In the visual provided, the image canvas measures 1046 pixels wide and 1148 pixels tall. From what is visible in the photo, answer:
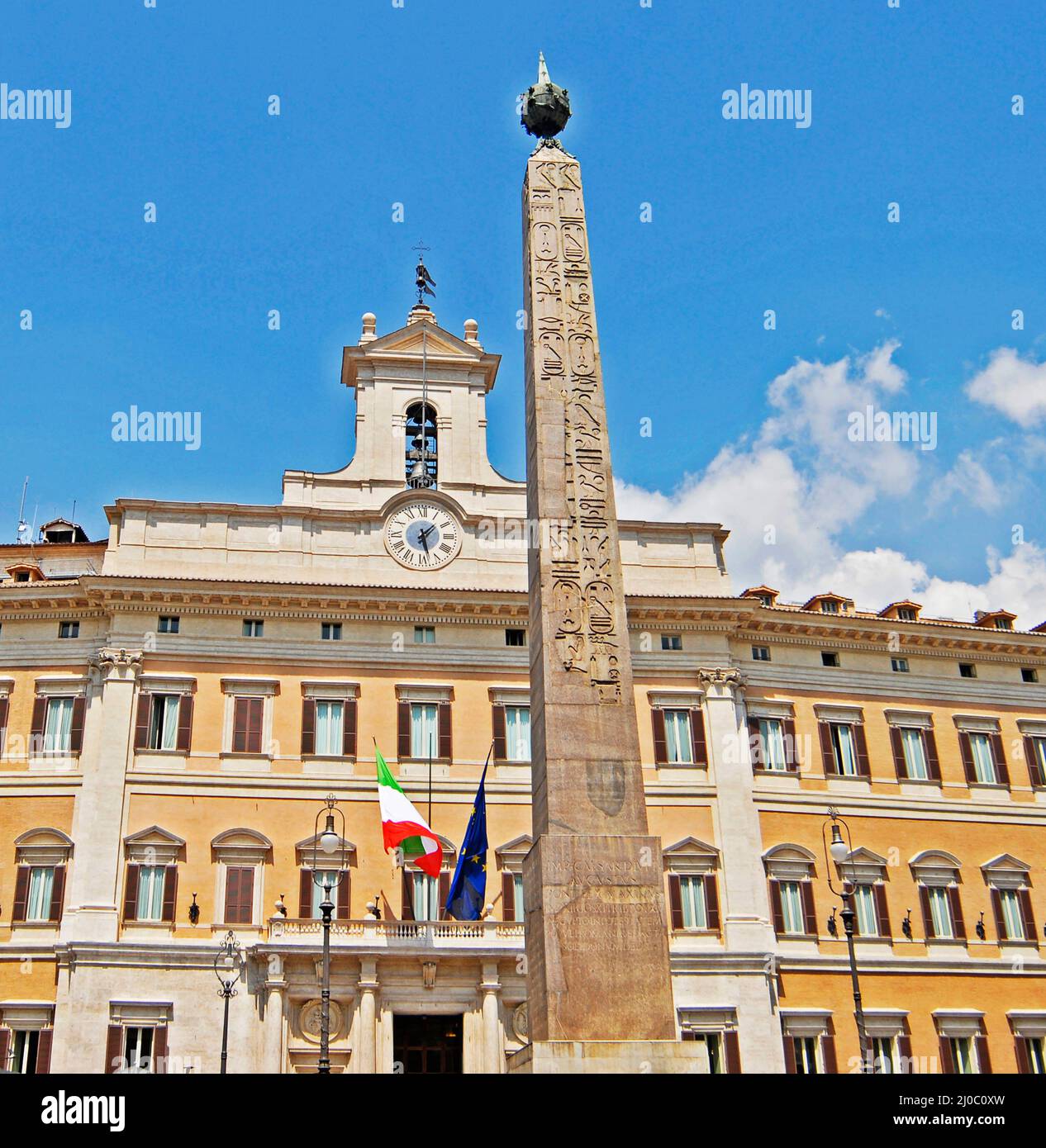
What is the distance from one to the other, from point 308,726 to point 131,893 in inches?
197

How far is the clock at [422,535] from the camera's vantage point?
31.3m

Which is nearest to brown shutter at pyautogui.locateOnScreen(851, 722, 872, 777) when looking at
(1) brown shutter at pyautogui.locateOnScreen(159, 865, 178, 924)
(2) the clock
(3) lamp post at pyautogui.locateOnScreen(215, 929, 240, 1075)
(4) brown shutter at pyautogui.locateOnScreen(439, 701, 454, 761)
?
(4) brown shutter at pyautogui.locateOnScreen(439, 701, 454, 761)

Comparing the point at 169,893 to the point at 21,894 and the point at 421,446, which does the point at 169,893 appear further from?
the point at 421,446

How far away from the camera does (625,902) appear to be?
42.9ft

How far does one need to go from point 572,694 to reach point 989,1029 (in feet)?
67.8

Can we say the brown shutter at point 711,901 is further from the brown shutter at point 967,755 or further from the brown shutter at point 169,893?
the brown shutter at point 169,893

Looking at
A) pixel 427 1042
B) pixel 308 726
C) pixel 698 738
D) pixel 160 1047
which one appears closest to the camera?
pixel 160 1047

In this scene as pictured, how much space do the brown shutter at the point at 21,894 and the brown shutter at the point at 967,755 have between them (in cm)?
2144

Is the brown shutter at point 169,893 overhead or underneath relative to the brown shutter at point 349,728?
underneath

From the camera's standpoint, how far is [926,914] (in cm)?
3086

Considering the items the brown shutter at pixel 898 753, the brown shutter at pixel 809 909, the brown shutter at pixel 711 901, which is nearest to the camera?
the brown shutter at pixel 711 901

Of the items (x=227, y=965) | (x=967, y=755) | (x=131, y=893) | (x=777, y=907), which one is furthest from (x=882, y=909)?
(x=131, y=893)

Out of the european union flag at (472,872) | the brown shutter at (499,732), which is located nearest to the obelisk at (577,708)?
the european union flag at (472,872)
